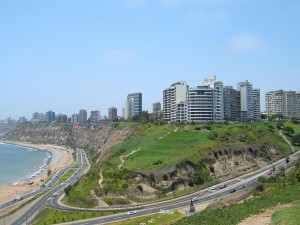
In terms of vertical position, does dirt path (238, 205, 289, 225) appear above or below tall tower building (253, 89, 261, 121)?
below

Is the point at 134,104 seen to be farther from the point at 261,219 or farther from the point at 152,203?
the point at 261,219

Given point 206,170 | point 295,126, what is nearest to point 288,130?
point 295,126

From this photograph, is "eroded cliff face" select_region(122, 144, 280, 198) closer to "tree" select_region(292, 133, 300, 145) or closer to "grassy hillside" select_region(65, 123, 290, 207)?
"grassy hillside" select_region(65, 123, 290, 207)

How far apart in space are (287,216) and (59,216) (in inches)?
1438

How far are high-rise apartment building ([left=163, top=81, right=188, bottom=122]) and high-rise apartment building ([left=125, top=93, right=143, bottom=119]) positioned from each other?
45.4 meters

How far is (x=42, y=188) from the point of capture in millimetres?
84250

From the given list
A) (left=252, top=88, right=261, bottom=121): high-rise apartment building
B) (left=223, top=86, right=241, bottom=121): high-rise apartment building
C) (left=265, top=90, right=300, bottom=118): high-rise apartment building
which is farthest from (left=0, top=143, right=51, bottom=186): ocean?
(left=265, top=90, right=300, bottom=118): high-rise apartment building

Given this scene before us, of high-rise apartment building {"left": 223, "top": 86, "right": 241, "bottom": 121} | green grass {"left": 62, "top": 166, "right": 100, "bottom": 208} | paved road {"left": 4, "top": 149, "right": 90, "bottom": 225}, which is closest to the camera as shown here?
paved road {"left": 4, "top": 149, "right": 90, "bottom": 225}

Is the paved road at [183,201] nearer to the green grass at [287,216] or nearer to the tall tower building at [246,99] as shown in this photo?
the green grass at [287,216]

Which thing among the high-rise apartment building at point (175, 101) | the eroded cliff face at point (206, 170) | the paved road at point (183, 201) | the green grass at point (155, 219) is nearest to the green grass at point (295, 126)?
the eroded cliff face at point (206, 170)

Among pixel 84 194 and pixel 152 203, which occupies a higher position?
pixel 84 194

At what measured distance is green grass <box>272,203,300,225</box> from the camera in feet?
74.9

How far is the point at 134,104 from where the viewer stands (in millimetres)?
178875

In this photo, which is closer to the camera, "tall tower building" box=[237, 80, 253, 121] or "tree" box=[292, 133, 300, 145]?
"tree" box=[292, 133, 300, 145]
